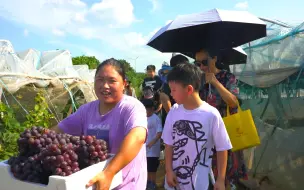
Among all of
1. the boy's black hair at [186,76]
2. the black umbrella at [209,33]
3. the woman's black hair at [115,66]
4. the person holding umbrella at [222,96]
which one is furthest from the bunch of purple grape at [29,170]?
the black umbrella at [209,33]

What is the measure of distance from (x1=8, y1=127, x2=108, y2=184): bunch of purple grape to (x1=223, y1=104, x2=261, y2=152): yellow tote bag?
4.94 feet

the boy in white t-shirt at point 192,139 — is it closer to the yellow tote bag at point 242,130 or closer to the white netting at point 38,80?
the yellow tote bag at point 242,130

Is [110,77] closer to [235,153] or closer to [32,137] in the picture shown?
[32,137]

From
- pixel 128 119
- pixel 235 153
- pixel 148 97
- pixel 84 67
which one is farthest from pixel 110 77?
pixel 84 67

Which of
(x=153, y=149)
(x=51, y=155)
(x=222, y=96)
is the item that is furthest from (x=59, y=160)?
(x=153, y=149)

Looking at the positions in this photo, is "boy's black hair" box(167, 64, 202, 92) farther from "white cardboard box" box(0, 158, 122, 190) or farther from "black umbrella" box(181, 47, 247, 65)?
"black umbrella" box(181, 47, 247, 65)

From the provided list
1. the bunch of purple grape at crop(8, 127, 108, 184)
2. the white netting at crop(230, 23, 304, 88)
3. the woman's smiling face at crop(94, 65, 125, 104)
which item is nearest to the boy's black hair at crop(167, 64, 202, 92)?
the woman's smiling face at crop(94, 65, 125, 104)

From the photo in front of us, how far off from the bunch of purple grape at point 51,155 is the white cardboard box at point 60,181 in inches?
1.1

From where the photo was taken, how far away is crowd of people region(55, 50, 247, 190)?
1.70m

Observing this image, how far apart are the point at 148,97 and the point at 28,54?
480 cm

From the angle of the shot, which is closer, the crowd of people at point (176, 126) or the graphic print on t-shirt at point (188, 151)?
the crowd of people at point (176, 126)

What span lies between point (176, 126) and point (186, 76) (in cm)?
41

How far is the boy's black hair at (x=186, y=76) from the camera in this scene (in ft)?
7.69

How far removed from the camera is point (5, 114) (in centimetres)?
538
